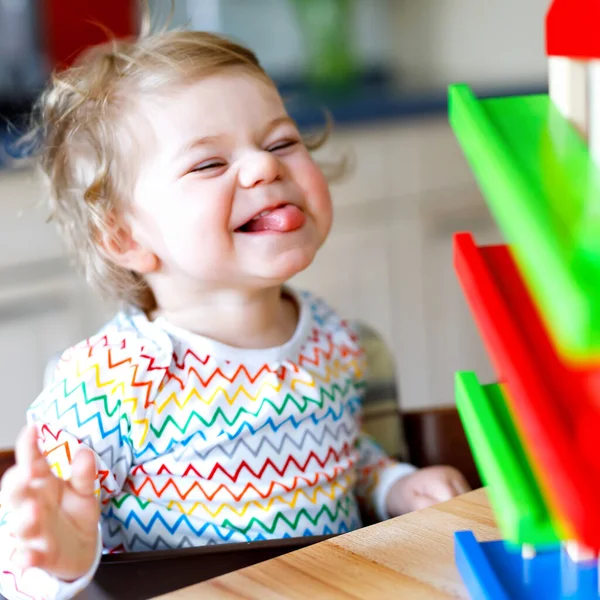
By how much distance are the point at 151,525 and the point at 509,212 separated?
24.0 inches

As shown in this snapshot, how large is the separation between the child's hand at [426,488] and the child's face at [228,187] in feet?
0.91

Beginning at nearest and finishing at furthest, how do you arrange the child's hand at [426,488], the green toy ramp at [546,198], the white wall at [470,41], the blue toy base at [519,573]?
the green toy ramp at [546,198], the blue toy base at [519,573], the child's hand at [426,488], the white wall at [470,41]

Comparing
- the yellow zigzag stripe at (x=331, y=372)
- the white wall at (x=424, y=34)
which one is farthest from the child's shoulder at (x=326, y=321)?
the white wall at (x=424, y=34)

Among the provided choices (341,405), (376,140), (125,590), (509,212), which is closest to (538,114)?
(509,212)

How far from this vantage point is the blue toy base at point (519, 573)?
56 centimetres

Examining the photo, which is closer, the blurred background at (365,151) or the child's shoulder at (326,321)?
the child's shoulder at (326,321)

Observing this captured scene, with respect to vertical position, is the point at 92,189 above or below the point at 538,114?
below

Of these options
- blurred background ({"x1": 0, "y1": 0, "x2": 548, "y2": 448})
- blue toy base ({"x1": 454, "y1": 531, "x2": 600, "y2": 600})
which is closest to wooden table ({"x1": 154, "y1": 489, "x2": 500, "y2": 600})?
blue toy base ({"x1": 454, "y1": 531, "x2": 600, "y2": 600})

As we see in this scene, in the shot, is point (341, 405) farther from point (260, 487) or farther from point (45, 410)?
point (45, 410)

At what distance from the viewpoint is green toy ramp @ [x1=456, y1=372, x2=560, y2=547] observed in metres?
0.45

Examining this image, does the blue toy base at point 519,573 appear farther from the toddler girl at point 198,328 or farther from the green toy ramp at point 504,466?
the toddler girl at point 198,328

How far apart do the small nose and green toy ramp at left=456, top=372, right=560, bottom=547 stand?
39 cm

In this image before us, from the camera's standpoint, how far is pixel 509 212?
0.45m

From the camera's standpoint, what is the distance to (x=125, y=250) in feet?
3.40
